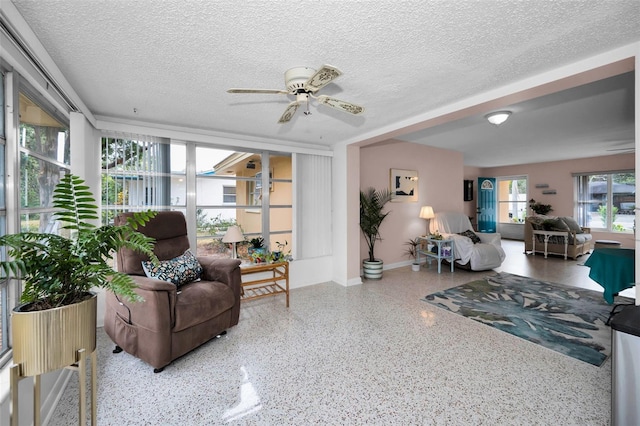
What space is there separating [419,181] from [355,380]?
4467mm

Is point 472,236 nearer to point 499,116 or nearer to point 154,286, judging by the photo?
point 499,116

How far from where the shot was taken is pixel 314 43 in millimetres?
1682

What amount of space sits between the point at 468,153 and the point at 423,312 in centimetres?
471

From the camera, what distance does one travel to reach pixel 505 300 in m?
3.50

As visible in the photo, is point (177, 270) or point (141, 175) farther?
point (141, 175)

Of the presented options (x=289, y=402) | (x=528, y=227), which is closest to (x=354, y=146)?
(x=289, y=402)

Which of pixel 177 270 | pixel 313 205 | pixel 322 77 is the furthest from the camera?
pixel 313 205

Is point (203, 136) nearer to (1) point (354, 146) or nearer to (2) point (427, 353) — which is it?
(1) point (354, 146)

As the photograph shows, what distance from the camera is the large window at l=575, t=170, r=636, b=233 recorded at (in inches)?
259

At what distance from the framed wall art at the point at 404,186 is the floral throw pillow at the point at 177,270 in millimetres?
3676

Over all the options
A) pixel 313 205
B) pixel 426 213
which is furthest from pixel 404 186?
pixel 313 205

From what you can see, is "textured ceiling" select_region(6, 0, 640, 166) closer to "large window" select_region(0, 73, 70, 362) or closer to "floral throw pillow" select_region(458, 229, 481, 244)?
"large window" select_region(0, 73, 70, 362)

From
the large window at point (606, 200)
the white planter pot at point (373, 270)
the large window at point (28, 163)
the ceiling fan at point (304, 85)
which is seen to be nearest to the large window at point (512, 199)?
the large window at point (606, 200)

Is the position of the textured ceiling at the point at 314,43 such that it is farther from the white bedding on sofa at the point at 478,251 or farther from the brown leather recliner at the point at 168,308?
Result: the white bedding on sofa at the point at 478,251
